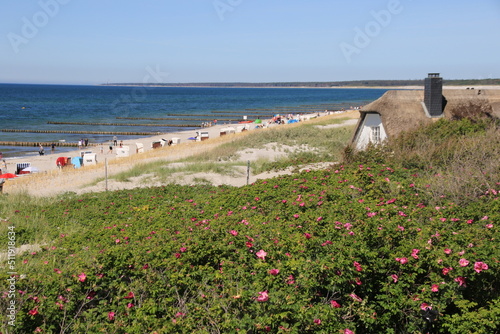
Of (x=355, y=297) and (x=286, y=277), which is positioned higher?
(x=286, y=277)

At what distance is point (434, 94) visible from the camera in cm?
2094

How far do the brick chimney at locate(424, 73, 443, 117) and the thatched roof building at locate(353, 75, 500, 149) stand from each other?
7 cm

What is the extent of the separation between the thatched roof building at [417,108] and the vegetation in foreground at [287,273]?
1271 cm

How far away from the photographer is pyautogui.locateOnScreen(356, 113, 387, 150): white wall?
22998 millimetres

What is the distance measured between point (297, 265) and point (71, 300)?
265cm

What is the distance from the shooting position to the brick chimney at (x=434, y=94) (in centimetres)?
2081

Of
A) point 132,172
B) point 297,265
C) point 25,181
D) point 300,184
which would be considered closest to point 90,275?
point 297,265

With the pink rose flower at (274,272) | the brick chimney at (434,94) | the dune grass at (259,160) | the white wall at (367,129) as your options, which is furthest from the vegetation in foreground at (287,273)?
the white wall at (367,129)

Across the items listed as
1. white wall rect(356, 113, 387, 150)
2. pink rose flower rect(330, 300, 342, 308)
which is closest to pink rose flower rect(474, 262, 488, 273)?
pink rose flower rect(330, 300, 342, 308)

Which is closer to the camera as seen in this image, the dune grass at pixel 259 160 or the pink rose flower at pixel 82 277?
the pink rose flower at pixel 82 277

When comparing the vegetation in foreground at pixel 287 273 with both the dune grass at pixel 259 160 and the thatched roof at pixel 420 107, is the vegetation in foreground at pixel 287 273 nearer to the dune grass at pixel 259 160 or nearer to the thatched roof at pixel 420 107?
the dune grass at pixel 259 160

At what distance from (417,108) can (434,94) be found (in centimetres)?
93

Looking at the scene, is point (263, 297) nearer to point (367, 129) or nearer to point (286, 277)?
point (286, 277)

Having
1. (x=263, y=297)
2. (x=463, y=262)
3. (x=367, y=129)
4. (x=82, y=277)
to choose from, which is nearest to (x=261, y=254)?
(x=263, y=297)
